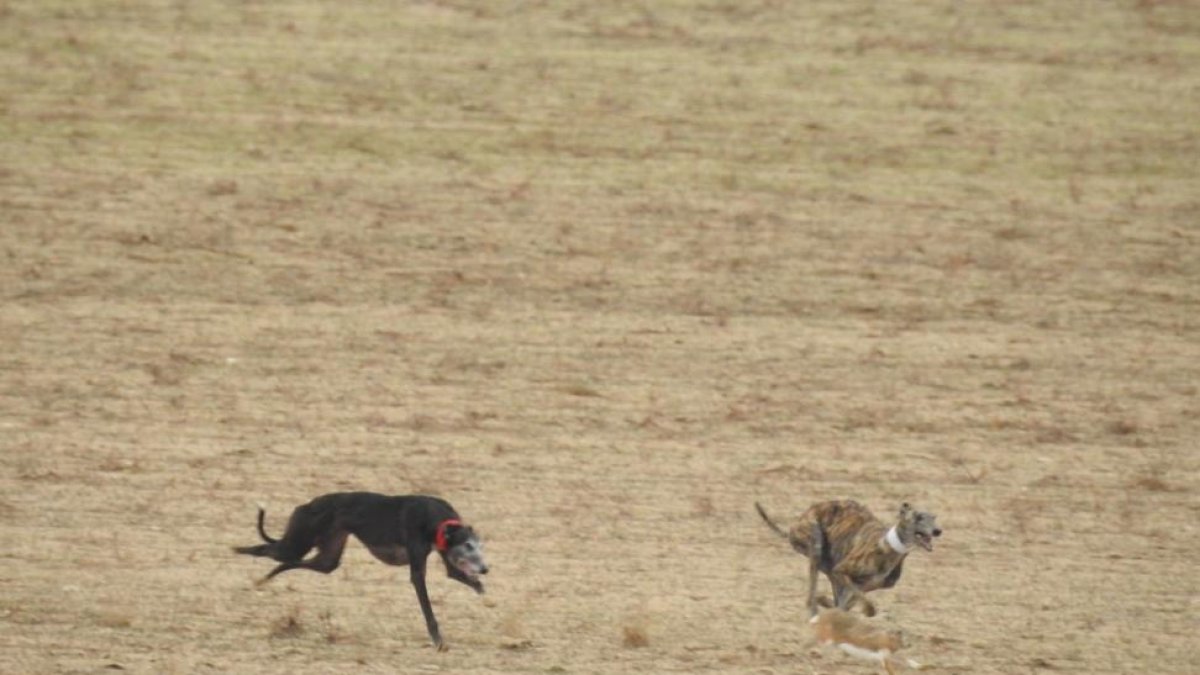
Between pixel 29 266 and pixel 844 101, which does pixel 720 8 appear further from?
pixel 29 266

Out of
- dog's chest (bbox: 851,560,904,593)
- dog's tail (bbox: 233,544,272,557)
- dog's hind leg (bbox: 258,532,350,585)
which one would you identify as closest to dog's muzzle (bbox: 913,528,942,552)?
dog's chest (bbox: 851,560,904,593)

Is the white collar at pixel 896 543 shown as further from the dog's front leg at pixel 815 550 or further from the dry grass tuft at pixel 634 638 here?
the dry grass tuft at pixel 634 638

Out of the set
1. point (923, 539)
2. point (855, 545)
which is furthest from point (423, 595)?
point (923, 539)

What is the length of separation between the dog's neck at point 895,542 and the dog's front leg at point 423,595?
192 centimetres

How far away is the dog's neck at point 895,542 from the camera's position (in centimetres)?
844

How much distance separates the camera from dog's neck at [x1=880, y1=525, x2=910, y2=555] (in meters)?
8.44

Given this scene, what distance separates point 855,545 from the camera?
28.3ft

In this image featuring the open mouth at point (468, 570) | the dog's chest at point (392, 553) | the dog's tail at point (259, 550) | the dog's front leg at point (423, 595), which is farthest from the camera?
the dog's tail at point (259, 550)

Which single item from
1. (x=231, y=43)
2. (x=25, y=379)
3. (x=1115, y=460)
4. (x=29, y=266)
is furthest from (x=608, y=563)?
(x=231, y=43)

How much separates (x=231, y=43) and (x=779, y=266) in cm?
576

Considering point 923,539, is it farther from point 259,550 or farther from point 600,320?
point 600,320

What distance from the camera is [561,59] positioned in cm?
1709

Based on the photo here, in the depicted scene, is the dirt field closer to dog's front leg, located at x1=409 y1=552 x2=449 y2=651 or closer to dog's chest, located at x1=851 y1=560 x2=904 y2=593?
dog's front leg, located at x1=409 y1=552 x2=449 y2=651

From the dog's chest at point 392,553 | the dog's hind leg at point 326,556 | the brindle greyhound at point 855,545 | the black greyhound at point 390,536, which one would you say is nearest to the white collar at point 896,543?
the brindle greyhound at point 855,545
